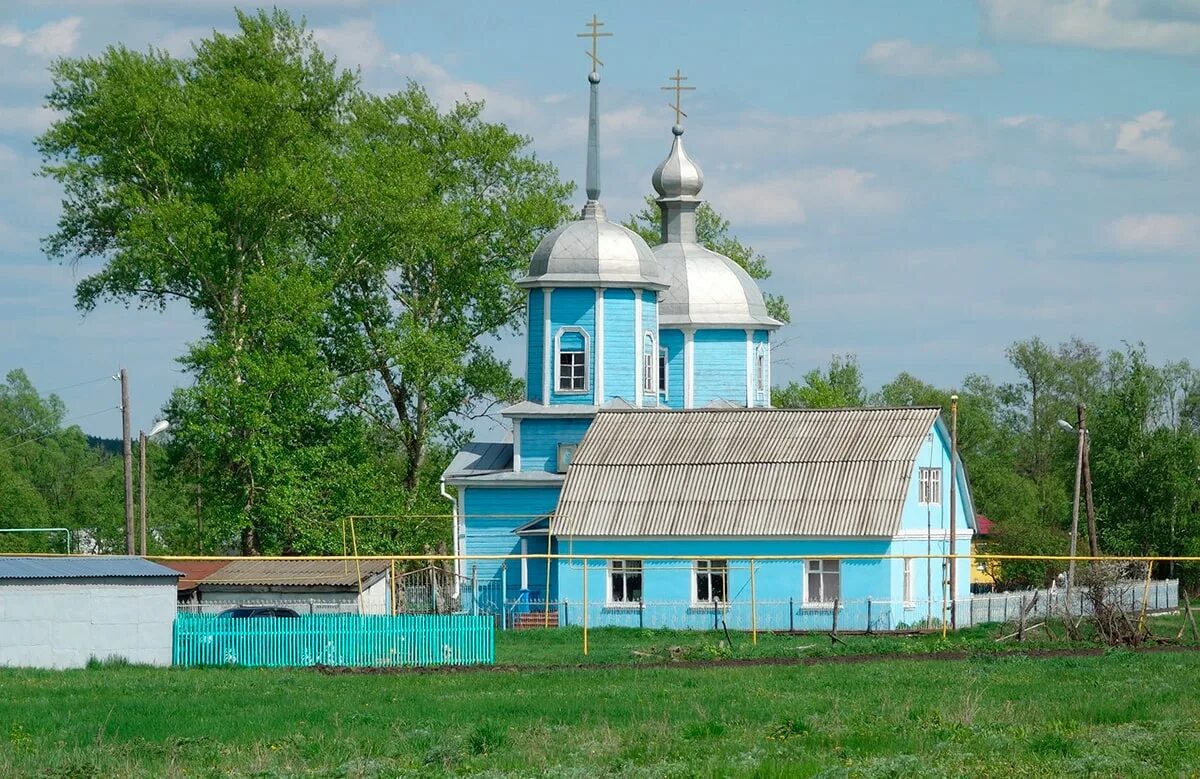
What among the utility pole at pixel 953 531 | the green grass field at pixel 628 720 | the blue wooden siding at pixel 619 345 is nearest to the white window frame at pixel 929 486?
the utility pole at pixel 953 531

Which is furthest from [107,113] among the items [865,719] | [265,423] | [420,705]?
[865,719]

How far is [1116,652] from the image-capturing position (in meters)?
32.7

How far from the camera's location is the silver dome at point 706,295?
54.8 meters

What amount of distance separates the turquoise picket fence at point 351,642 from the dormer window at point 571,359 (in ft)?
53.7

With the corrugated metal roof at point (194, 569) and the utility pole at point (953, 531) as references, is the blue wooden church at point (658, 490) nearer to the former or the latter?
the utility pole at point (953, 531)

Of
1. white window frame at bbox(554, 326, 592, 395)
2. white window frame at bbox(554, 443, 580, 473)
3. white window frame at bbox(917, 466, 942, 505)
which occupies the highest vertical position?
white window frame at bbox(554, 326, 592, 395)

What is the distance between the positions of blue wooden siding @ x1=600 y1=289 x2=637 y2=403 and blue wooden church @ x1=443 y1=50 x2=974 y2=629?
1.6 inches

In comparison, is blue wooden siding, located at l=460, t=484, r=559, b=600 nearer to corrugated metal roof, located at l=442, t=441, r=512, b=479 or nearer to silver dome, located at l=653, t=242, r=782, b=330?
corrugated metal roof, located at l=442, t=441, r=512, b=479

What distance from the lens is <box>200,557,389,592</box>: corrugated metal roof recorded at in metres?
43.8

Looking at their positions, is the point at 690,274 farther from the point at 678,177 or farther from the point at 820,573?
the point at 820,573

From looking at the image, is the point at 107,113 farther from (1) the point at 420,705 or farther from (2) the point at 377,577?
(1) the point at 420,705

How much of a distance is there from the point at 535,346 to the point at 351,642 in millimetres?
17337

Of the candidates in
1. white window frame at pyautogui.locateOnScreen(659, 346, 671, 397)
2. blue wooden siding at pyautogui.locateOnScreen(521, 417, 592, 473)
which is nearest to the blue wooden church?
blue wooden siding at pyautogui.locateOnScreen(521, 417, 592, 473)

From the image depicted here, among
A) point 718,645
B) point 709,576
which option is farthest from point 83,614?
point 709,576
